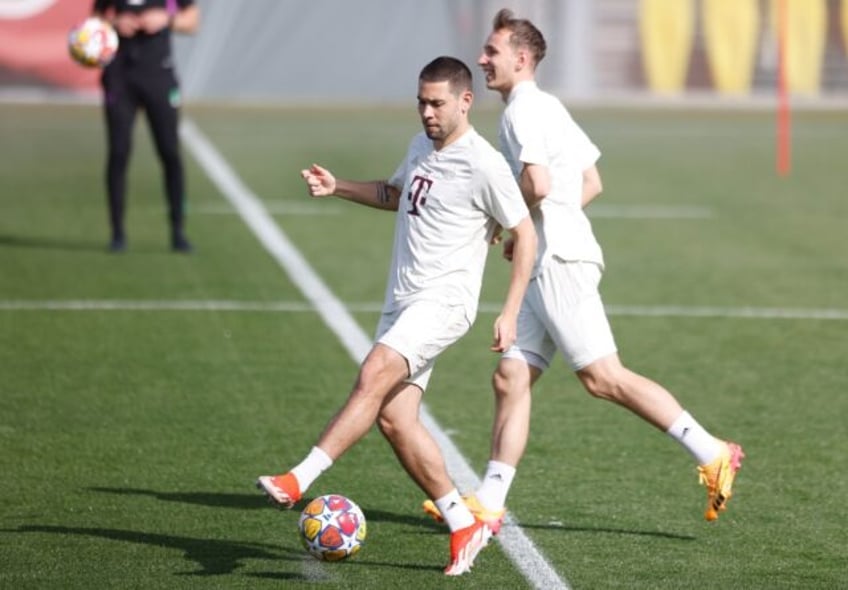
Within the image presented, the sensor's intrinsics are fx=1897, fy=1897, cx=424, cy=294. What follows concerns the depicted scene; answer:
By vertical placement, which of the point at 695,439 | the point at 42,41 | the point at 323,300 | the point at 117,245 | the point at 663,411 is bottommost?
the point at 42,41

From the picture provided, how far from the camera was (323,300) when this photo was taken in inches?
532

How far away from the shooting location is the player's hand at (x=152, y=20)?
14.8 meters

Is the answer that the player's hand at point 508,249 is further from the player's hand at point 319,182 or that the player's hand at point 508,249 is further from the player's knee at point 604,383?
the player's hand at point 319,182

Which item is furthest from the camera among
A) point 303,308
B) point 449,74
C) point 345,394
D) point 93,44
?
point 93,44

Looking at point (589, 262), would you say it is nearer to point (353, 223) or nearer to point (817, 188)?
point (353, 223)

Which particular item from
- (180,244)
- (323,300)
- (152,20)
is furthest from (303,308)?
(152,20)

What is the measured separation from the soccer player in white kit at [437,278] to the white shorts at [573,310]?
616 mm

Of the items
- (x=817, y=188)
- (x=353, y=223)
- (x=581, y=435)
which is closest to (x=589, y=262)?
(x=581, y=435)

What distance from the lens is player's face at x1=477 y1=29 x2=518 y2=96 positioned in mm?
7742

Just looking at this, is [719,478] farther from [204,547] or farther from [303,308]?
[303,308]

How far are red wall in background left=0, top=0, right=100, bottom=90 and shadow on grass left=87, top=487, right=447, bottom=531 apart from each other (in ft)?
67.5

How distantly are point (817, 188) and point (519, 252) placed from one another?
14.2 metres

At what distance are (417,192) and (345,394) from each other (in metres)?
3.41

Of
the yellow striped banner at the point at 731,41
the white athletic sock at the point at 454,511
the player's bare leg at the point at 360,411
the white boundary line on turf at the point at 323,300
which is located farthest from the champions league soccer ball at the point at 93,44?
the yellow striped banner at the point at 731,41
